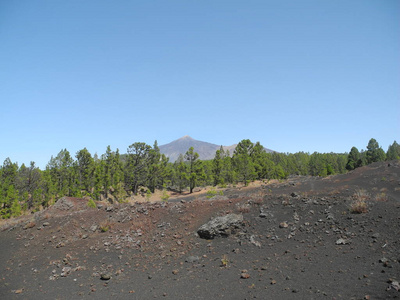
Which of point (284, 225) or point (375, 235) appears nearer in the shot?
point (375, 235)

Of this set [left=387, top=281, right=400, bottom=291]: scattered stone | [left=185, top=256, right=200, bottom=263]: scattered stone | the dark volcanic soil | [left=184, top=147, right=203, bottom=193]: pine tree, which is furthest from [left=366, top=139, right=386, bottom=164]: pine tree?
[left=185, top=256, right=200, bottom=263]: scattered stone

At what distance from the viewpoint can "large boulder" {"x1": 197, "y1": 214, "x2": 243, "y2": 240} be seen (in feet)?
39.8

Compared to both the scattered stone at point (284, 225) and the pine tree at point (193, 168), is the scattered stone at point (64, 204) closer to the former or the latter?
the scattered stone at point (284, 225)

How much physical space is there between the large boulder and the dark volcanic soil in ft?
1.15

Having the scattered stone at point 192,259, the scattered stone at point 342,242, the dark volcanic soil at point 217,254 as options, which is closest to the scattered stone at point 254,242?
the dark volcanic soil at point 217,254

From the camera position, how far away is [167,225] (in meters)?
14.2

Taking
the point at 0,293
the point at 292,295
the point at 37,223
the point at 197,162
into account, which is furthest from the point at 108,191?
the point at 292,295

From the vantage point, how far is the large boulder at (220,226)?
12125mm

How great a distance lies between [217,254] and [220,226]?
178 cm

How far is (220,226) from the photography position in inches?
483

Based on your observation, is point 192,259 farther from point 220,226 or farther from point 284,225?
point 284,225

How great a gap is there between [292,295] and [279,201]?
751 cm

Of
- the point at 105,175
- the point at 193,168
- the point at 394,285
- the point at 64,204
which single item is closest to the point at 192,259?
the point at 394,285

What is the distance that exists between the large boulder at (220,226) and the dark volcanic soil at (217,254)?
1.15ft
